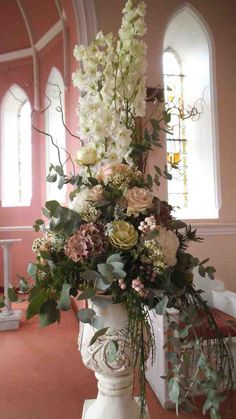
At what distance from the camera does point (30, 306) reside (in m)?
0.69

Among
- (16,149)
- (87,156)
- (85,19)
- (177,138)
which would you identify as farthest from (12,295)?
(16,149)

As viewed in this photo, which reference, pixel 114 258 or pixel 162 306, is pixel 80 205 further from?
pixel 162 306

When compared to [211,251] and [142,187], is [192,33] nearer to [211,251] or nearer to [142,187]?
[211,251]

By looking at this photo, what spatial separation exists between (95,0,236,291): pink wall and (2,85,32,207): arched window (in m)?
2.77

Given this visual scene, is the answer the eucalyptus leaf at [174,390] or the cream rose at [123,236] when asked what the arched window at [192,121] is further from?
the eucalyptus leaf at [174,390]

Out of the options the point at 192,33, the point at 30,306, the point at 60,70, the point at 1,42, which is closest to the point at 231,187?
the point at 192,33

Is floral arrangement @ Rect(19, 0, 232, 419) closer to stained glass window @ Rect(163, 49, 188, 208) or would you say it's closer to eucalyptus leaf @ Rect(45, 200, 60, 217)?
eucalyptus leaf @ Rect(45, 200, 60, 217)

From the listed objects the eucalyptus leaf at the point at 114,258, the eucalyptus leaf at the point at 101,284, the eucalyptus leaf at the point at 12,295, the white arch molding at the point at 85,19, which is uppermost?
the white arch molding at the point at 85,19

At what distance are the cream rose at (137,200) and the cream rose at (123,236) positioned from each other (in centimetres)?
4

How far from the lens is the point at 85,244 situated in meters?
0.73

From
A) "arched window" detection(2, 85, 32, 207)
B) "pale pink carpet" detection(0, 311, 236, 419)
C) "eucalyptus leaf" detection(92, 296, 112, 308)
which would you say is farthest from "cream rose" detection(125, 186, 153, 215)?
"arched window" detection(2, 85, 32, 207)

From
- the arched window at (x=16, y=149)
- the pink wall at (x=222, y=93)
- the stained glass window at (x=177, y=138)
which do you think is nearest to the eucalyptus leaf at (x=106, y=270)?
the pink wall at (x=222, y=93)

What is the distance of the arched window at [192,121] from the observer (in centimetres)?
395

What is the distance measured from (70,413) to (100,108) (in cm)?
193
